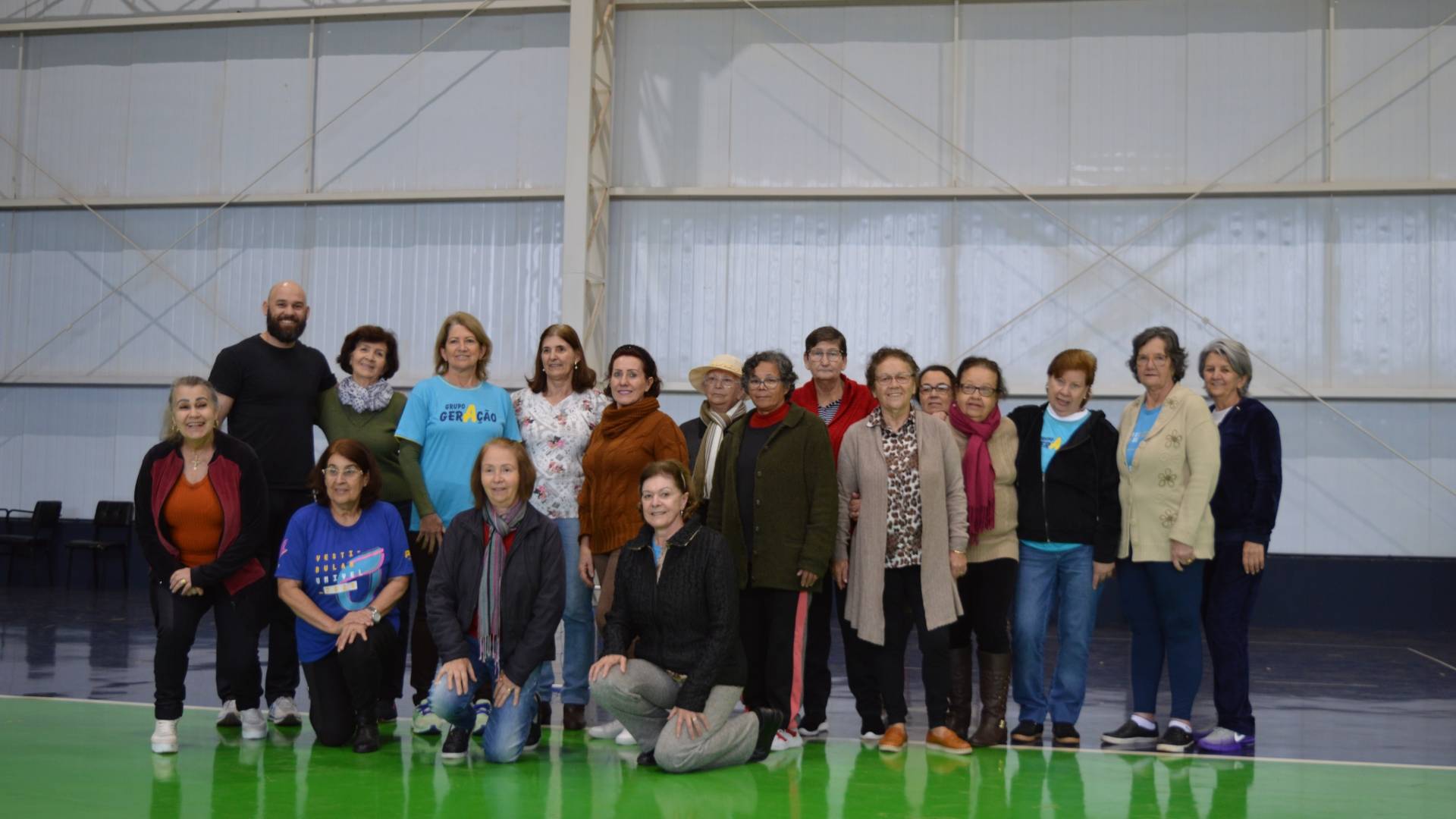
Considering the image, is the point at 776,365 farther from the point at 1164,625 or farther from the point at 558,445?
the point at 1164,625

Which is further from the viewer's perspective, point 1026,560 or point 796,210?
point 796,210

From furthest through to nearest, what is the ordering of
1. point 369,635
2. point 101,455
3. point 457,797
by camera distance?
point 101,455
point 369,635
point 457,797

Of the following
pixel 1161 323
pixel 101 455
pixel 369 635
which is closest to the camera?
pixel 369 635

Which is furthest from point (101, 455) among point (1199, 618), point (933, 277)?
point (1199, 618)

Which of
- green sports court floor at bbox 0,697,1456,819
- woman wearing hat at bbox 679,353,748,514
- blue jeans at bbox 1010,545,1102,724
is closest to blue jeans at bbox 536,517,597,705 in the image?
green sports court floor at bbox 0,697,1456,819

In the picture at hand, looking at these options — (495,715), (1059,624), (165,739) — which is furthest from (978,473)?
(165,739)

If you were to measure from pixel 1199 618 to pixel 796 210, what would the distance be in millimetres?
6688

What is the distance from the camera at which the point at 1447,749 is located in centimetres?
509

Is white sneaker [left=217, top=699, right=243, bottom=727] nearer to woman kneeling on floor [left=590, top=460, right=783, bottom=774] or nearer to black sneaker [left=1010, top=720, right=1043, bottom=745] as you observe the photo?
woman kneeling on floor [left=590, top=460, right=783, bottom=774]

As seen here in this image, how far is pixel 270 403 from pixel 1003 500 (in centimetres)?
280

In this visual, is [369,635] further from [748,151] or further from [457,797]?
[748,151]

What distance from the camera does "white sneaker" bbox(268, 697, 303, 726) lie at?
4.84 metres

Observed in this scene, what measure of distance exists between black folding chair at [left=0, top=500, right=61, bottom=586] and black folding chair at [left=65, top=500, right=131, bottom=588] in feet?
0.58

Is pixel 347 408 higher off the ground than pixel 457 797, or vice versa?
pixel 347 408
